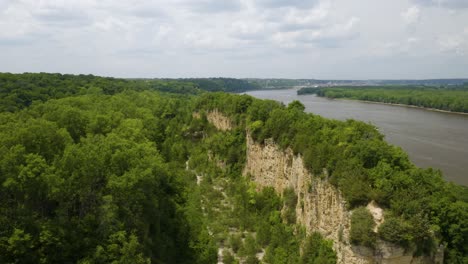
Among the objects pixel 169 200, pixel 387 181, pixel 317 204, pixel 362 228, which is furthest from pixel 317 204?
pixel 169 200

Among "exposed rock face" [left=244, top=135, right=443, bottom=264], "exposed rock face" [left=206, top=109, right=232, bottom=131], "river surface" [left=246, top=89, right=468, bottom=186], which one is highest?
"exposed rock face" [left=206, top=109, right=232, bottom=131]

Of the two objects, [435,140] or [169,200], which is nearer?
[169,200]

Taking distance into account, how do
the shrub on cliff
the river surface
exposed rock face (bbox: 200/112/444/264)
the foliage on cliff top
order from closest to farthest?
exposed rock face (bbox: 200/112/444/264)
the shrub on cliff
the foliage on cliff top
the river surface

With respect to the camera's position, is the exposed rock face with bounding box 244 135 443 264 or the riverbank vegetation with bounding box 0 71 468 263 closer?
the riverbank vegetation with bounding box 0 71 468 263

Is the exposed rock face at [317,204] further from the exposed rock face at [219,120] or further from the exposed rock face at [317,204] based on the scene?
the exposed rock face at [219,120]

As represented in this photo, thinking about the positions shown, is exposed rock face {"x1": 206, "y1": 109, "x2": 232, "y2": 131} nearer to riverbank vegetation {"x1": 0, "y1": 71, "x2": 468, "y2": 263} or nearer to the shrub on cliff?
riverbank vegetation {"x1": 0, "y1": 71, "x2": 468, "y2": 263}

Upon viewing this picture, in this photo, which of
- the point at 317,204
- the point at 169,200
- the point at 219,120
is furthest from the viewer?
the point at 219,120

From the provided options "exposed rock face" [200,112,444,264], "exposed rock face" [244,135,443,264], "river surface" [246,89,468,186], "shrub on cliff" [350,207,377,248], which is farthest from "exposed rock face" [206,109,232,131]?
"shrub on cliff" [350,207,377,248]

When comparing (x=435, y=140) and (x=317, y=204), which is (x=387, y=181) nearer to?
(x=317, y=204)
